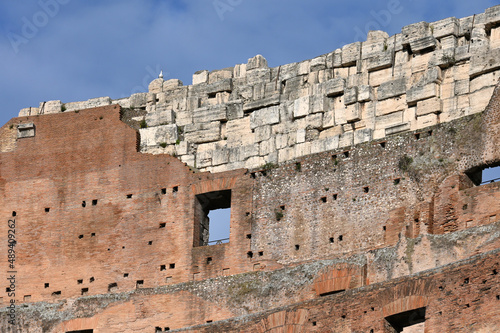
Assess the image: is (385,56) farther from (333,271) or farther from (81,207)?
(81,207)

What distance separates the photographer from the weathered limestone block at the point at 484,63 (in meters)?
37.3

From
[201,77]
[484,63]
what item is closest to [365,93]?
[484,63]

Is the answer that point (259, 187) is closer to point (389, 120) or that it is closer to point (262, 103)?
point (262, 103)

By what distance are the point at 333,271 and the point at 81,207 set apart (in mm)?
8756

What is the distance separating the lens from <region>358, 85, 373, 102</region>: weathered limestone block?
39.4 metres

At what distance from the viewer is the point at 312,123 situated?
131ft

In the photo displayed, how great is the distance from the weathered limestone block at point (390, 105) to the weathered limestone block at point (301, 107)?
2.11 m

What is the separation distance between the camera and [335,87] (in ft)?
132

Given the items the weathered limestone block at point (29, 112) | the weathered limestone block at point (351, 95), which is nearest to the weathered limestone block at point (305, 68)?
the weathered limestone block at point (351, 95)

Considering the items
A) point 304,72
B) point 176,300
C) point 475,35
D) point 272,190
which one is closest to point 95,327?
point 176,300

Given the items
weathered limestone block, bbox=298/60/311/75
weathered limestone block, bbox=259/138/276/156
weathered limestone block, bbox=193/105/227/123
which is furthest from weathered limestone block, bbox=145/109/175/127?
weathered limestone block, bbox=298/60/311/75

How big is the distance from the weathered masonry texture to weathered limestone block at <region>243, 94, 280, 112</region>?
4cm

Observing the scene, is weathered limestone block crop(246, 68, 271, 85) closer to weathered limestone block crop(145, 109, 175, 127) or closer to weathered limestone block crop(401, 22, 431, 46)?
weathered limestone block crop(145, 109, 175, 127)

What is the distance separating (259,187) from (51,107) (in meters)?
8.49
